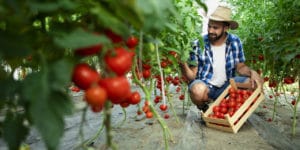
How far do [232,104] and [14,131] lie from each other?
2.29 m

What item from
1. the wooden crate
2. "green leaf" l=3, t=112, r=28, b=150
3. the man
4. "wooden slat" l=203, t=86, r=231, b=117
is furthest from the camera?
the man

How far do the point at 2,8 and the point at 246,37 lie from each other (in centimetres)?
347

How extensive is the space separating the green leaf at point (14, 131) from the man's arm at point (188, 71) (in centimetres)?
213

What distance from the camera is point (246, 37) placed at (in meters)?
3.78

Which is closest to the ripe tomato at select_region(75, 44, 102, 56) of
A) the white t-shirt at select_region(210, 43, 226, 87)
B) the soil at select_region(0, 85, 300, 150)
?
the soil at select_region(0, 85, 300, 150)

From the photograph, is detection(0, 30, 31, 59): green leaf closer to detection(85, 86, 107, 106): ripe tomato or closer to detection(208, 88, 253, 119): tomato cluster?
detection(85, 86, 107, 106): ripe tomato

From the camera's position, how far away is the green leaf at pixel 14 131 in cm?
75

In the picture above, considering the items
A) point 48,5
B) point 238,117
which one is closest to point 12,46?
point 48,5

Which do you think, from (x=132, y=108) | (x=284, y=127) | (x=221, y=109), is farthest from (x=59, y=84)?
(x=132, y=108)

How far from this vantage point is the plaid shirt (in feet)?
10.3

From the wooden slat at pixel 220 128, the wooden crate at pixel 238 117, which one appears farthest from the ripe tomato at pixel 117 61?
the wooden slat at pixel 220 128

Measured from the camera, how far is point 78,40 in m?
0.60

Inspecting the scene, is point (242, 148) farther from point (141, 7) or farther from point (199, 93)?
point (141, 7)

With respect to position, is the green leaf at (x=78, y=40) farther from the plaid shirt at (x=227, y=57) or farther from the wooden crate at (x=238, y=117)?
the plaid shirt at (x=227, y=57)
